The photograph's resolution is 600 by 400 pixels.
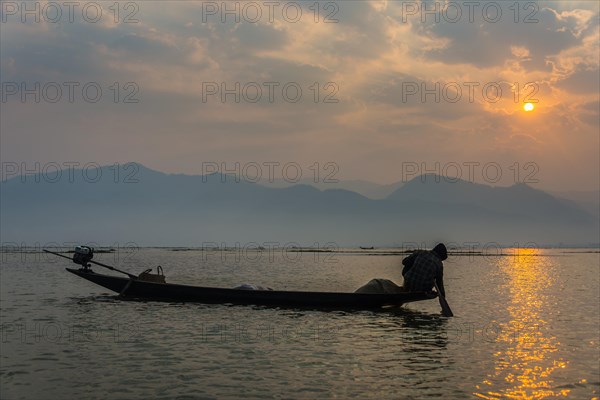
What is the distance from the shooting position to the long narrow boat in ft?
79.6

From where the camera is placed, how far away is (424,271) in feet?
77.5

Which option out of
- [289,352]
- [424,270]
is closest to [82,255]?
[289,352]

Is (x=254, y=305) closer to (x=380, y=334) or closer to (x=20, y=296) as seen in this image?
(x=380, y=334)

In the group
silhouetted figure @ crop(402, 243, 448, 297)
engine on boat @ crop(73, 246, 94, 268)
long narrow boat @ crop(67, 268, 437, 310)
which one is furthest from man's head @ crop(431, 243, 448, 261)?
engine on boat @ crop(73, 246, 94, 268)

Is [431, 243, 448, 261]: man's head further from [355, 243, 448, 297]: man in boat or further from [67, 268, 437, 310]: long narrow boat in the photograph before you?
[67, 268, 437, 310]: long narrow boat

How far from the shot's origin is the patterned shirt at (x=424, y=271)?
23.6 m

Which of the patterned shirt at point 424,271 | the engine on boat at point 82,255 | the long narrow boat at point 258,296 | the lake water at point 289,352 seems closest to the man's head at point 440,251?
the patterned shirt at point 424,271

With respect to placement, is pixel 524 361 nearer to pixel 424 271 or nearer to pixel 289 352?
pixel 289 352

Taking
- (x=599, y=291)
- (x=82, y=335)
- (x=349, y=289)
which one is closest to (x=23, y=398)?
(x=82, y=335)

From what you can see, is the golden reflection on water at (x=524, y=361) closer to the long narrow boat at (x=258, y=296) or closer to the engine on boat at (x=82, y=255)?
the long narrow boat at (x=258, y=296)

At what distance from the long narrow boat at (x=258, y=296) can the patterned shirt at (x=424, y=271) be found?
1.23 ft

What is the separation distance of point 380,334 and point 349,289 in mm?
20969

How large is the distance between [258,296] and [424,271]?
7467 mm

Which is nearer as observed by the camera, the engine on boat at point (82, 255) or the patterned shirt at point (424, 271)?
the patterned shirt at point (424, 271)
